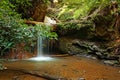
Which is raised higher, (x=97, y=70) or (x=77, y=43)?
(x=77, y=43)

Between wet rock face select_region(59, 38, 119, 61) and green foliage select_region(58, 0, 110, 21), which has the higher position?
green foliage select_region(58, 0, 110, 21)

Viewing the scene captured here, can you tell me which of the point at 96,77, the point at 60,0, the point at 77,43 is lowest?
the point at 96,77

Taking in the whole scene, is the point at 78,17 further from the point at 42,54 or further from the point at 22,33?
the point at 22,33

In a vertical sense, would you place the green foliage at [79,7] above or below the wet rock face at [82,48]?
above

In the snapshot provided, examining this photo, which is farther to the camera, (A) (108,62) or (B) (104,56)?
(B) (104,56)

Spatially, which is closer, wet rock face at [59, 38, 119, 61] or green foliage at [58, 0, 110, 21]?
wet rock face at [59, 38, 119, 61]

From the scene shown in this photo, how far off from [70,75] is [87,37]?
560 centimetres

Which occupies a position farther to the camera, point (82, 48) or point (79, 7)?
point (79, 7)

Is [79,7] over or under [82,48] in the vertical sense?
over

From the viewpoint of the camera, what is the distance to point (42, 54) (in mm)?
10945

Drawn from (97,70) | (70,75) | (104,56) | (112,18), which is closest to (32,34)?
(70,75)

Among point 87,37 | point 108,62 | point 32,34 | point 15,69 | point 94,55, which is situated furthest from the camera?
point 87,37

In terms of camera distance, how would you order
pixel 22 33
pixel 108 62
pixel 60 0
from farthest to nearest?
pixel 60 0
pixel 108 62
pixel 22 33

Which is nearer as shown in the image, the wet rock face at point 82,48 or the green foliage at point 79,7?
the wet rock face at point 82,48
